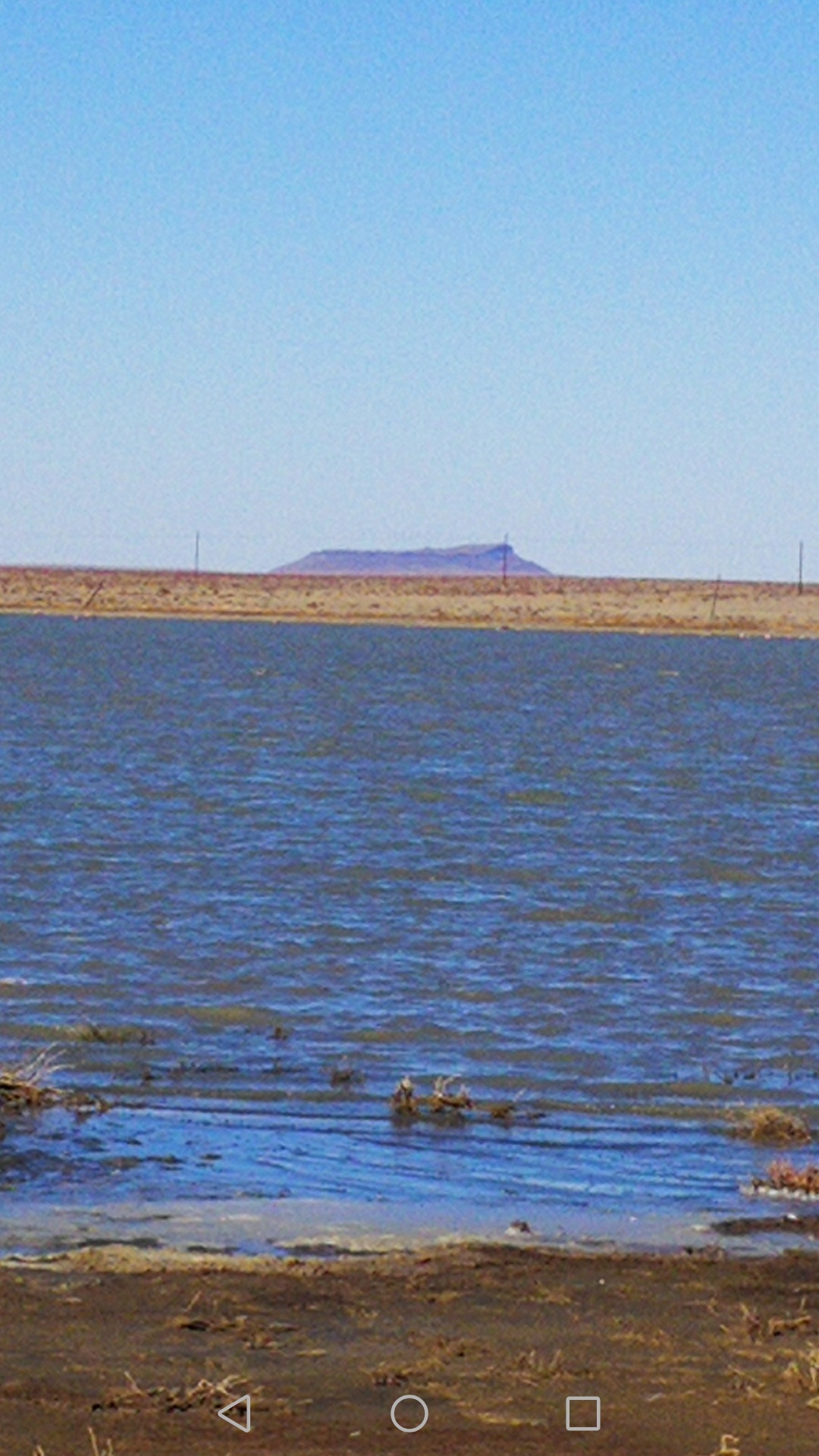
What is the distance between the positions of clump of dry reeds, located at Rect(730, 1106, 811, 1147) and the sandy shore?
117m

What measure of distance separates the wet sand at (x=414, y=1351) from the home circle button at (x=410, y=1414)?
0.06 feet

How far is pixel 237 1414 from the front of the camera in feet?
22.0

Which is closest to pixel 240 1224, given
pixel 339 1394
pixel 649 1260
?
pixel 649 1260

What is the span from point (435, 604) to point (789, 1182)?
5362 inches

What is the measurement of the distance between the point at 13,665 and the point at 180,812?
155 ft

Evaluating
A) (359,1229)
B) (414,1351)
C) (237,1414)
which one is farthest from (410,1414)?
(359,1229)

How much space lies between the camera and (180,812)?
2891 centimetres

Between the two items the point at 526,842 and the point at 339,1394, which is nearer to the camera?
the point at 339,1394

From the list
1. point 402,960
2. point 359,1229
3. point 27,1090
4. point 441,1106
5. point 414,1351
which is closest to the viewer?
point 414,1351

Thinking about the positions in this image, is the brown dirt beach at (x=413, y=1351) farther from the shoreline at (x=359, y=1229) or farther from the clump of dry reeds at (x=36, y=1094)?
the clump of dry reeds at (x=36, y=1094)

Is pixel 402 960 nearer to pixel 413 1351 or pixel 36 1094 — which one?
pixel 36 1094

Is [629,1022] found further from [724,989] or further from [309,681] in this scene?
[309,681]

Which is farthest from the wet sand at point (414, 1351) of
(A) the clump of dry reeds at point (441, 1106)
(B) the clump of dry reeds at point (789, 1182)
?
(A) the clump of dry reeds at point (441, 1106)

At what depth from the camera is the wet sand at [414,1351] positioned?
6574mm
